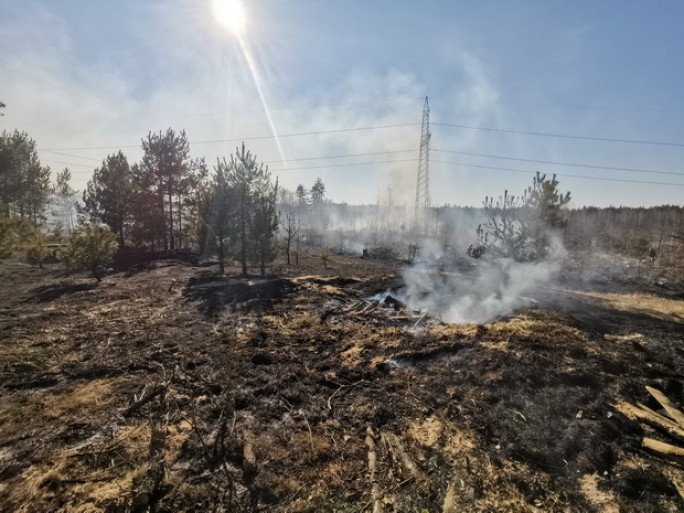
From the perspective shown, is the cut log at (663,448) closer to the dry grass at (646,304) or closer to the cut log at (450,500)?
the cut log at (450,500)

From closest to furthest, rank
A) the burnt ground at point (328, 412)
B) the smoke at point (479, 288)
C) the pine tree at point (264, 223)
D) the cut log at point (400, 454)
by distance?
1. the burnt ground at point (328, 412)
2. the cut log at point (400, 454)
3. the smoke at point (479, 288)
4. the pine tree at point (264, 223)

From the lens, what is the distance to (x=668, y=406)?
549 centimetres

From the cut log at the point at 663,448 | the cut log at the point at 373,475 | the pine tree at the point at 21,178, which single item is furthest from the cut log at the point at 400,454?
the pine tree at the point at 21,178

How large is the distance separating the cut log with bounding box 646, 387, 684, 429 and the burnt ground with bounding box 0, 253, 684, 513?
197 millimetres

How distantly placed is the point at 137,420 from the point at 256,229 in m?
14.6

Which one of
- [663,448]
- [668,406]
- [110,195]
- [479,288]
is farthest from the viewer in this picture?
[110,195]

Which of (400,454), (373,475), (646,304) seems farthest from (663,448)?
(646,304)

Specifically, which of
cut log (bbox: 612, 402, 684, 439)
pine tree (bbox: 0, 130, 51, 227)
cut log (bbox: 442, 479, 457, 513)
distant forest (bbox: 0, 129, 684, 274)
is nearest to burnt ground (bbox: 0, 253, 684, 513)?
cut log (bbox: 442, 479, 457, 513)

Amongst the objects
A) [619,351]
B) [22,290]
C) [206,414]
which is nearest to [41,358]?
[206,414]

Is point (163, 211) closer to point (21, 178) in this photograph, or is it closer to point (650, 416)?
point (21, 178)

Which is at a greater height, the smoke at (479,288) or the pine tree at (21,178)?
the pine tree at (21,178)

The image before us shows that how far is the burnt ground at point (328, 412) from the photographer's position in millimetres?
3797

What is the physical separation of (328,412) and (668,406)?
20.4 ft

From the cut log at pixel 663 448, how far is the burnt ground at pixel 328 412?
14 centimetres
